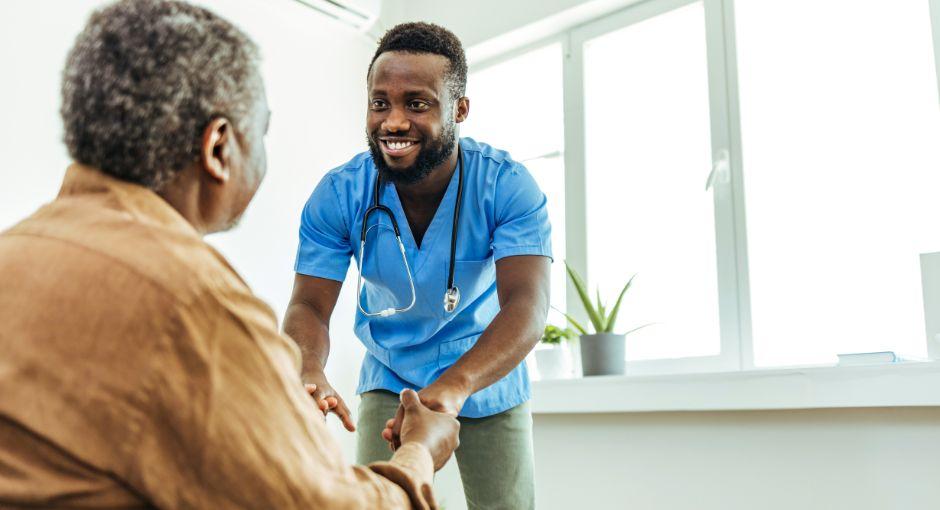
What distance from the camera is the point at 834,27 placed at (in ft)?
9.31

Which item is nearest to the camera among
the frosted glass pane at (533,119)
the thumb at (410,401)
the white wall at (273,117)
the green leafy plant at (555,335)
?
the thumb at (410,401)

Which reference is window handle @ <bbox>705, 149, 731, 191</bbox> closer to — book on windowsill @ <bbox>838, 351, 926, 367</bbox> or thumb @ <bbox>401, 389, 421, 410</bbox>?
book on windowsill @ <bbox>838, 351, 926, 367</bbox>

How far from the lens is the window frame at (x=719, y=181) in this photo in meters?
2.83

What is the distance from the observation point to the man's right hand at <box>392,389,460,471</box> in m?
1.17

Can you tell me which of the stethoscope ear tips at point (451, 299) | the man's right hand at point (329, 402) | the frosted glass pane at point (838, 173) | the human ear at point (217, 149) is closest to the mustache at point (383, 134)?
the stethoscope ear tips at point (451, 299)

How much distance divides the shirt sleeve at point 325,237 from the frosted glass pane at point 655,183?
4.77 feet

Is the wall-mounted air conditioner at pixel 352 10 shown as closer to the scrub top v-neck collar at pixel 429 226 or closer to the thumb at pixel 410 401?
the scrub top v-neck collar at pixel 429 226

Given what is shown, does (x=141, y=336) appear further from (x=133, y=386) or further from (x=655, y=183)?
(x=655, y=183)

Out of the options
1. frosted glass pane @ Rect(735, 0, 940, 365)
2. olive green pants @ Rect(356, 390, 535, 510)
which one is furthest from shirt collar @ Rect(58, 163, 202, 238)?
frosted glass pane @ Rect(735, 0, 940, 365)

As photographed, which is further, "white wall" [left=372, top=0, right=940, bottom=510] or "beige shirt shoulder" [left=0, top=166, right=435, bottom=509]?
"white wall" [left=372, top=0, right=940, bottom=510]

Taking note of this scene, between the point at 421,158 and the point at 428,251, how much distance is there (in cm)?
20

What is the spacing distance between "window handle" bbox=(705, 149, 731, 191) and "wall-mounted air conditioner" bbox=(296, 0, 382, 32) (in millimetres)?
1561

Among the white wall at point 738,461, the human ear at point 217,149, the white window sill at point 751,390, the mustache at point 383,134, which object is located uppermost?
the mustache at point 383,134

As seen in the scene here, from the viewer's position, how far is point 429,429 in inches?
47.6
